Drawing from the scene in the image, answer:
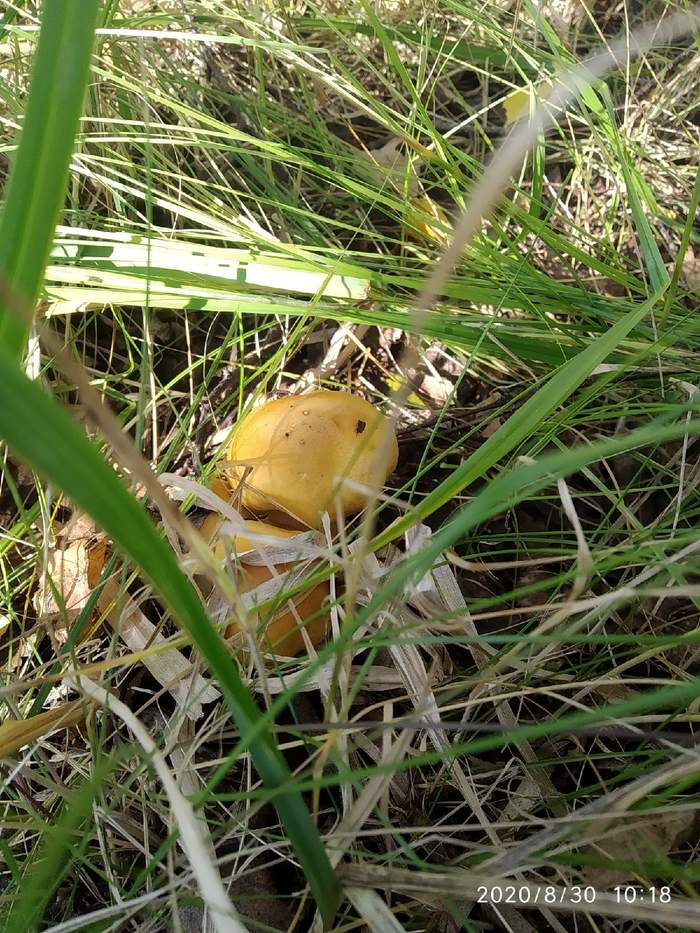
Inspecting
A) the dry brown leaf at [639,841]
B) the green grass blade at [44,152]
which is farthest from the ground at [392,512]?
the green grass blade at [44,152]

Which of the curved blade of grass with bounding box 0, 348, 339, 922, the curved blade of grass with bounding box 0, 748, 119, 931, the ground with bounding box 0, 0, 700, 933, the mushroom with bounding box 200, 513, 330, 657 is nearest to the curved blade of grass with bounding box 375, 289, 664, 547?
the ground with bounding box 0, 0, 700, 933

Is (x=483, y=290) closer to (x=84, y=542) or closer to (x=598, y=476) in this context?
(x=598, y=476)

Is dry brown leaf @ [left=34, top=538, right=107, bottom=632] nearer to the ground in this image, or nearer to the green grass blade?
the ground

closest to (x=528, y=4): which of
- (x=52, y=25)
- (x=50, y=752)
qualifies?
(x=52, y=25)

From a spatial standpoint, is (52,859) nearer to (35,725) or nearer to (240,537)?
(35,725)

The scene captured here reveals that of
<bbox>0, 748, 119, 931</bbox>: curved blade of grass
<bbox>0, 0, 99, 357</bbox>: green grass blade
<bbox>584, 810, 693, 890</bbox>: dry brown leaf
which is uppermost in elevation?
<bbox>0, 0, 99, 357</bbox>: green grass blade

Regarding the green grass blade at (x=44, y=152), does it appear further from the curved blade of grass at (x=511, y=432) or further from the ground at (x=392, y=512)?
the curved blade of grass at (x=511, y=432)

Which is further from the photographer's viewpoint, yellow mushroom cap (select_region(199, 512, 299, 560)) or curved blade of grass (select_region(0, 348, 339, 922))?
yellow mushroom cap (select_region(199, 512, 299, 560))
